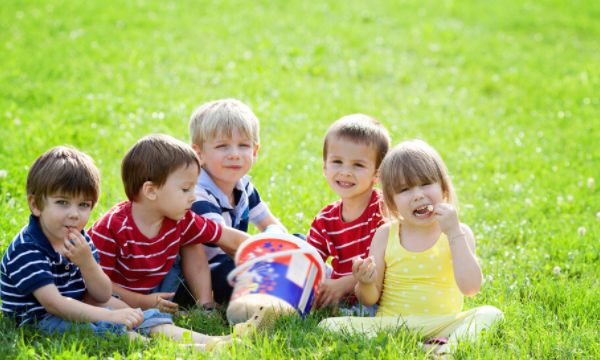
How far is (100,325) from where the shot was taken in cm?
300

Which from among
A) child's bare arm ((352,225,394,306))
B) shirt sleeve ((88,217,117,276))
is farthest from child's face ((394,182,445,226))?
shirt sleeve ((88,217,117,276))

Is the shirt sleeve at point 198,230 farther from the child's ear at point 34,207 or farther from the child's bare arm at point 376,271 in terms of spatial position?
the child's bare arm at point 376,271

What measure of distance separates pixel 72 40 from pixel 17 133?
161 inches

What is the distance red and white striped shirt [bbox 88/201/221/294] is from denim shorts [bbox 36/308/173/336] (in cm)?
35

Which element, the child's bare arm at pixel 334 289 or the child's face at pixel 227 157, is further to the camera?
the child's face at pixel 227 157

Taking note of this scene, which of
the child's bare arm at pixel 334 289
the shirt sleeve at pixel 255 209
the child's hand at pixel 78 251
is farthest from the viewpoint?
the shirt sleeve at pixel 255 209

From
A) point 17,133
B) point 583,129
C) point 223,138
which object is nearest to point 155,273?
point 223,138

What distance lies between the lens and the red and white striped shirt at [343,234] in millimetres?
3674

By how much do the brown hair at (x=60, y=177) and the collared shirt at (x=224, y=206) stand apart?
846mm

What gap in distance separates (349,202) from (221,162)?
894 mm

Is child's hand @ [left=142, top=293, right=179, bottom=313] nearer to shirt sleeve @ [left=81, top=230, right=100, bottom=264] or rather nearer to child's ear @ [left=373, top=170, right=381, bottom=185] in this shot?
shirt sleeve @ [left=81, top=230, right=100, bottom=264]

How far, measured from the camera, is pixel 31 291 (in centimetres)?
291

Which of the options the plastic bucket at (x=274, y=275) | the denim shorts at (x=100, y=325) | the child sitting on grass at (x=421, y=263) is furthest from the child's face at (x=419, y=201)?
the denim shorts at (x=100, y=325)

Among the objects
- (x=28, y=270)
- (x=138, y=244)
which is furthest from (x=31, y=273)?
(x=138, y=244)
